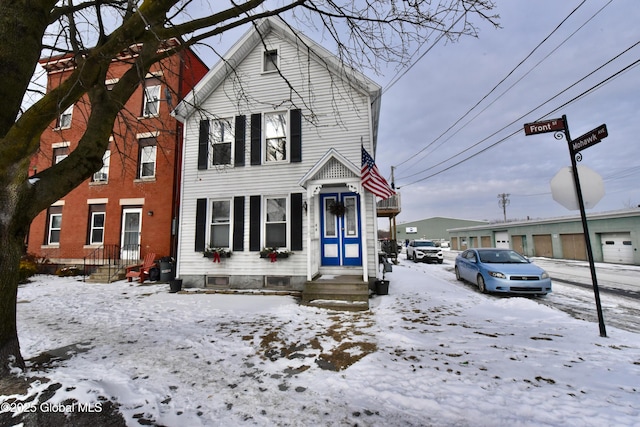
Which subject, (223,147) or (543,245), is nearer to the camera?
(223,147)

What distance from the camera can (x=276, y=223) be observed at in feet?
29.7

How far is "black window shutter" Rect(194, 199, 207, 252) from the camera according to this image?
9398 mm

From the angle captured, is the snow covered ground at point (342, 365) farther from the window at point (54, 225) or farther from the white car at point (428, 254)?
the white car at point (428, 254)

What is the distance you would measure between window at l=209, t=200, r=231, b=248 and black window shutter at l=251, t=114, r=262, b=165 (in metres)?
1.83

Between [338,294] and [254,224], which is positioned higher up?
[254,224]

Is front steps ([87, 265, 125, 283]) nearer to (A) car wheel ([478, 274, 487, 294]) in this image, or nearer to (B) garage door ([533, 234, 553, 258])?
(A) car wheel ([478, 274, 487, 294])

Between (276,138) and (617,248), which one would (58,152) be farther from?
(617,248)

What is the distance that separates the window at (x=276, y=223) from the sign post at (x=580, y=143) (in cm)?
671

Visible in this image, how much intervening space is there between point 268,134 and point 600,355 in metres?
9.36

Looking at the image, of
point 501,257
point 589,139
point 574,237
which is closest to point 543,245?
point 574,237

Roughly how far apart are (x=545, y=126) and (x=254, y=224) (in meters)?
7.85

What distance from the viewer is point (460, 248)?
39469mm

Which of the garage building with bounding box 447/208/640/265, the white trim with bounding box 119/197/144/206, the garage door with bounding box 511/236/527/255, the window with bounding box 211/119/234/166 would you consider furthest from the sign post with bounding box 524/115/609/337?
the garage door with bounding box 511/236/527/255

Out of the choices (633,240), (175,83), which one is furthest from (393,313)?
(633,240)
